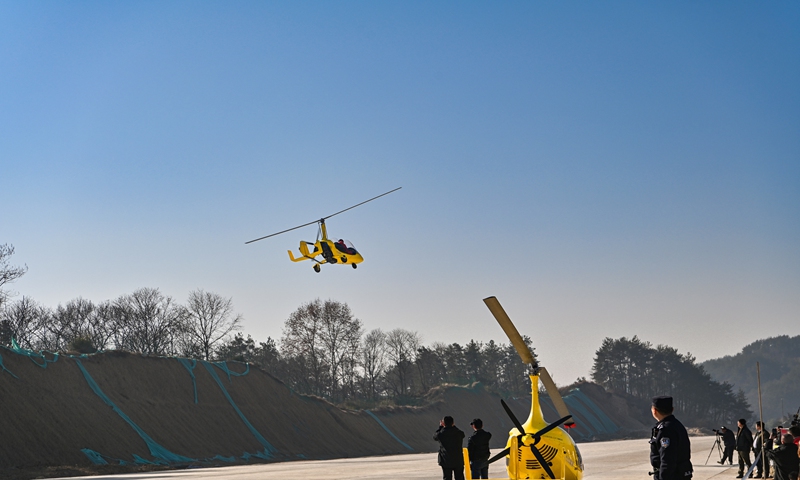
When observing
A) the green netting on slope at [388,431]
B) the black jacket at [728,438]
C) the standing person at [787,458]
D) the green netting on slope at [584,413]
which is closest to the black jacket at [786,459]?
the standing person at [787,458]

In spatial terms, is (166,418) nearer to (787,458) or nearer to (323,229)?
(323,229)

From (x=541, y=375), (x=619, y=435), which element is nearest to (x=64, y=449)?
(x=541, y=375)

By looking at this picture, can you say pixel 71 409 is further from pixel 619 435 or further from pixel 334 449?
pixel 619 435

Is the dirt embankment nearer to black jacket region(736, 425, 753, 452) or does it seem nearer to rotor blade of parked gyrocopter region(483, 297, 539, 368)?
black jacket region(736, 425, 753, 452)

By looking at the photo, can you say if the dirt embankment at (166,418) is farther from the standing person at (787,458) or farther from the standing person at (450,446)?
the standing person at (787,458)

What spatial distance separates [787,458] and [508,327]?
5.85 m

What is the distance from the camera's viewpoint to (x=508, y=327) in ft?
30.8

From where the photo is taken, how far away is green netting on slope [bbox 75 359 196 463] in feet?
143

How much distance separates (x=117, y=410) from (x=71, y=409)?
136 inches

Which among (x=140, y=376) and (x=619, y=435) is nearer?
(x=140, y=376)

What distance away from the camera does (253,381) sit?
59.7 metres

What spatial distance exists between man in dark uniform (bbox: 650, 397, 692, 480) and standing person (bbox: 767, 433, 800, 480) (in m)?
5.88

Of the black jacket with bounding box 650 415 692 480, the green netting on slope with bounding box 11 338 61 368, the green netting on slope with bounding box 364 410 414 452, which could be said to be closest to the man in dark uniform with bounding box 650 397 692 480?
the black jacket with bounding box 650 415 692 480

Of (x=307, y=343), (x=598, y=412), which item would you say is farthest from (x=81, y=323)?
(x=598, y=412)
